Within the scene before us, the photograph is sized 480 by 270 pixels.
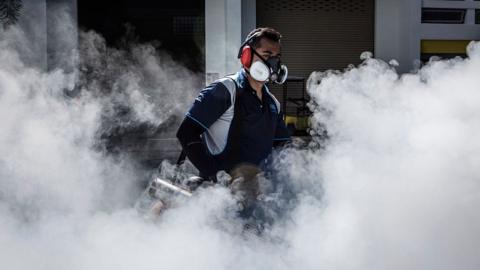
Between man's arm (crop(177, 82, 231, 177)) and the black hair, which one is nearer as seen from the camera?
man's arm (crop(177, 82, 231, 177))

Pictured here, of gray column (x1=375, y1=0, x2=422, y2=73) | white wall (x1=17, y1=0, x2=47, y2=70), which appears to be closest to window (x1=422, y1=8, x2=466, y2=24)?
gray column (x1=375, y1=0, x2=422, y2=73)

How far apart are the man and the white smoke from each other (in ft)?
0.60

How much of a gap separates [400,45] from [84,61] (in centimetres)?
804

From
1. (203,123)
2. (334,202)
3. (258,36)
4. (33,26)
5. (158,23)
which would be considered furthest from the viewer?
(158,23)

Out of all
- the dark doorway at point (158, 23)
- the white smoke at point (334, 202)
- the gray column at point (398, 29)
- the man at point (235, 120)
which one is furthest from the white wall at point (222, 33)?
the man at point (235, 120)

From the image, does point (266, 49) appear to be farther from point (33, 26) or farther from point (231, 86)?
point (33, 26)

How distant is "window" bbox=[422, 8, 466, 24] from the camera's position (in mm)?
17141

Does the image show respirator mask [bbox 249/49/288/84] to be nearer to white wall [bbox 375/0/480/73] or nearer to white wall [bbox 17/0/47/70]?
white wall [bbox 17/0/47/70]

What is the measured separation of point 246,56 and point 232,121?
383 millimetres

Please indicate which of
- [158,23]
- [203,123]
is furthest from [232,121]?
[158,23]

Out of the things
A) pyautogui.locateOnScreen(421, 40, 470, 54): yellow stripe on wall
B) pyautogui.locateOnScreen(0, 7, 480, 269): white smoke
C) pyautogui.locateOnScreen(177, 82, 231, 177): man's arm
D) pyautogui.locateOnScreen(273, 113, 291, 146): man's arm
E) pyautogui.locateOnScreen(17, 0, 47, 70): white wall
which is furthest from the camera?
pyautogui.locateOnScreen(421, 40, 470, 54): yellow stripe on wall

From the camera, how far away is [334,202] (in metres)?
3.69

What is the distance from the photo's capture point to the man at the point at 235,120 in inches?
139

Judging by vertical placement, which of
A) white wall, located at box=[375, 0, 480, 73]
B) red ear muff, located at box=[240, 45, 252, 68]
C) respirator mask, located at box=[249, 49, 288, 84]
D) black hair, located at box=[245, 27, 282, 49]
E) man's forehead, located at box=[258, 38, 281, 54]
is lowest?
white wall, located at box=[375, 0, 480, 73]
